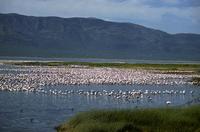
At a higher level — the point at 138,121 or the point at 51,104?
the point at 138,121

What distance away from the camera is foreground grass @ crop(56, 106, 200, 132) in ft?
60.4

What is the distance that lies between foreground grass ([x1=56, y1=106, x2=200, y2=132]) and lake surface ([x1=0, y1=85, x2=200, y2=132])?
2.86 m

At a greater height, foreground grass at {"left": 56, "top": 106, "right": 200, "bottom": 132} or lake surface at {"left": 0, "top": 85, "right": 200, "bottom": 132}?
foreground grass at {"left": 56, "top": 106, "right": 200, "bottom": 132}

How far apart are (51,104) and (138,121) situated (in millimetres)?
12752

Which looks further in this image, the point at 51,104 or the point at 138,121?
the point at 51,104

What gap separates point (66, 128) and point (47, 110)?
7.97 metres

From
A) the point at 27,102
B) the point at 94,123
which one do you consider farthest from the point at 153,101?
the point at 94,123

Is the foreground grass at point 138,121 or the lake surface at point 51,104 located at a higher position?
the foreground grass at point 138,121

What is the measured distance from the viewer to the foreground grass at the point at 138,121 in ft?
60.4

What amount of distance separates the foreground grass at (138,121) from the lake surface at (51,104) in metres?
2.86

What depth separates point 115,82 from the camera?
49188mm

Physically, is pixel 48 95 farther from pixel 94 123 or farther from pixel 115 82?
pixel 94 123

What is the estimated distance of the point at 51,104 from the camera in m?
31.3

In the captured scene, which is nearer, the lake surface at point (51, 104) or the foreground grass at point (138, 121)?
the foreground grass at point (138, 121)
